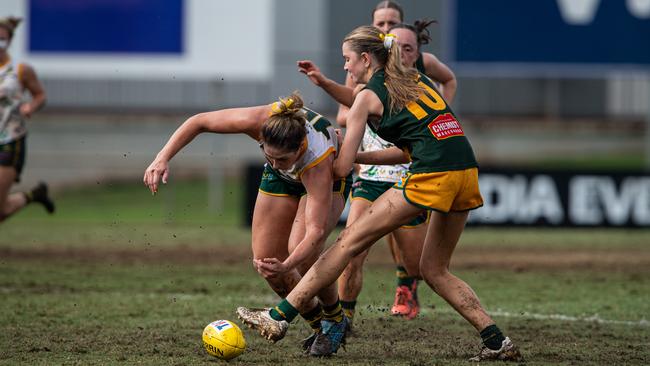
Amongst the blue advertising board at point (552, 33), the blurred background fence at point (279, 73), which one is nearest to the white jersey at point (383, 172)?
the blurred background fence at point (279, 73)

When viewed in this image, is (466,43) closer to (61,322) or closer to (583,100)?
(583,100)

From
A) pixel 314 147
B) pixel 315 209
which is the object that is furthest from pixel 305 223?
pixel 314 147

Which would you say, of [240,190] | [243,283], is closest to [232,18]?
[240,190]

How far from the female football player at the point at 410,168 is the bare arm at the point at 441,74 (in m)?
2.10

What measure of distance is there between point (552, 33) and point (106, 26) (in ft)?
28.9

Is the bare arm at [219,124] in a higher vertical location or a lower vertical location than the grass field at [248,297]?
higher

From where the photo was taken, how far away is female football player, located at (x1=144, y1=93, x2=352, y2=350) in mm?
6582

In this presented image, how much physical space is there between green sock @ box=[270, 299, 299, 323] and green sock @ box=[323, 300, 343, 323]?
618 mm

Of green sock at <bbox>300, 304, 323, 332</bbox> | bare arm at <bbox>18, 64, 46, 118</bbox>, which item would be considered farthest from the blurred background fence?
green sock at <bbox>300, 304, 323, 332</bbox>

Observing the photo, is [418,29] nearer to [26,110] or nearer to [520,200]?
[26,110]

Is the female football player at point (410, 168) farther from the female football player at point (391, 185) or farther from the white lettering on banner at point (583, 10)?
the white lettering on banner at point (583, 10)

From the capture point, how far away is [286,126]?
6.54 meters

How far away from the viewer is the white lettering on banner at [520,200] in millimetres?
17547

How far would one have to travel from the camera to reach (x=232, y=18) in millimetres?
21031
